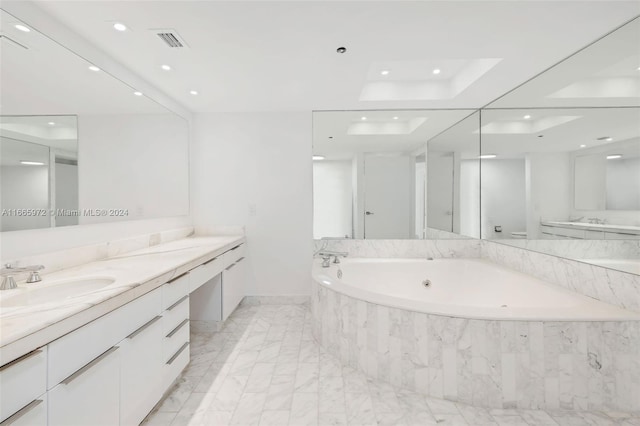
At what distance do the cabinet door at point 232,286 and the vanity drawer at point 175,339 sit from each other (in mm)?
783

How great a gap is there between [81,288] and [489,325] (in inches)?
86.5

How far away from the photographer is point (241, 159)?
3121 millimetres

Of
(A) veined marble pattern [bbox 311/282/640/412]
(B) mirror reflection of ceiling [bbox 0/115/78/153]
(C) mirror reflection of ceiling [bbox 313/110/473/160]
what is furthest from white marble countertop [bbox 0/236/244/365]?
(C) mirror reflection of ceiling [bbox 313/110/473/160]

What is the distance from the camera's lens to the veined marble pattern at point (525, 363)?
1483mm

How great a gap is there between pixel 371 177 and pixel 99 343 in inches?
107

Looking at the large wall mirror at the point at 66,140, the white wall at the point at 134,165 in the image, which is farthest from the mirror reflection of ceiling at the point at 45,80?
the white wall at the point at 134,165

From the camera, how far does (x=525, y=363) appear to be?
152cm

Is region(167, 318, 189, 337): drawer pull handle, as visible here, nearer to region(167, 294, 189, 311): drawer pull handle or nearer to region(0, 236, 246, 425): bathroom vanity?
region(0, 236, 246, 425): bathroom vanity

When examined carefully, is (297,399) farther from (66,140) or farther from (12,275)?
(66,140)

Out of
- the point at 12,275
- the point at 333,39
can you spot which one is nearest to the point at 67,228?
the point at 12,275

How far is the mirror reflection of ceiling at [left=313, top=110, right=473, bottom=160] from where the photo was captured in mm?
3068

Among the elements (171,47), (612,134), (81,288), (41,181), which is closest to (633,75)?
(612,134)

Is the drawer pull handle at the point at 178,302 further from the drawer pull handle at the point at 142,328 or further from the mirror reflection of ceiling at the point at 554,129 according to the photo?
the mirror reflection of ceiling at the point at 554,129

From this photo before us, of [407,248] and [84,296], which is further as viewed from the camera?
[407,248]
